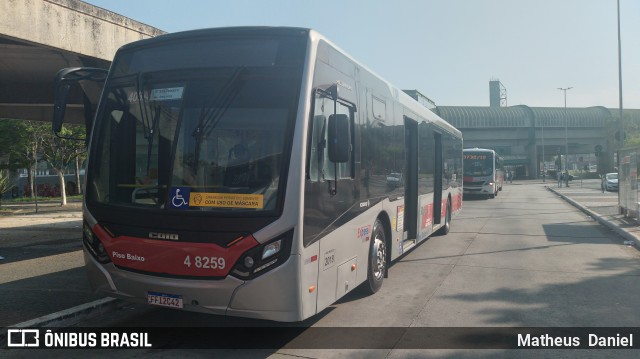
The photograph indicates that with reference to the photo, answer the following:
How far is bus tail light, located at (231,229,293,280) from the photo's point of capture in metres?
4.56

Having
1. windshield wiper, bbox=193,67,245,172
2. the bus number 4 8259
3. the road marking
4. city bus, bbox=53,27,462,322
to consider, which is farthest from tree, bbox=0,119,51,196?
the bus number 4 8259

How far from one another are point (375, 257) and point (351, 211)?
1.32m

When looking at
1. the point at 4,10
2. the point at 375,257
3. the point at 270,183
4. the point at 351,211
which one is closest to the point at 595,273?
the point at 375,257

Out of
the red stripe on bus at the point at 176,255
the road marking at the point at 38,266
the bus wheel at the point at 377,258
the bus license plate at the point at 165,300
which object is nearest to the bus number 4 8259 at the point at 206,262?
the red stripe on bus at the point at 176,255

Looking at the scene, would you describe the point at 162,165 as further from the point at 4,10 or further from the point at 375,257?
the point at 4,10

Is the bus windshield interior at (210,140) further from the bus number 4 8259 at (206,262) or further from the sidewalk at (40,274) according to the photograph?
the sidewalk at (40,274)

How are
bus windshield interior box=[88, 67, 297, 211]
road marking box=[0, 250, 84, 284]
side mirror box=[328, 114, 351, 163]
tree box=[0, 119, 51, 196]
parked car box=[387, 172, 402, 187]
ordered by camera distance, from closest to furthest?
bus windshield interior box=[88, 67, 297, 211], side mirror box=[328, 114, 351, 163], parked car box=[387, 172, 402, 187], road marking box=[0, 250, 84, 284], tree box=[0, 119, 51, 196]

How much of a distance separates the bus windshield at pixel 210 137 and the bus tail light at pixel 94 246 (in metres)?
0.45

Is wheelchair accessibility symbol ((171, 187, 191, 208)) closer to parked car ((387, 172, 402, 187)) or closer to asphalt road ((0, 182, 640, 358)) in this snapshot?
asphalt road ((0, 182, 640, 358))

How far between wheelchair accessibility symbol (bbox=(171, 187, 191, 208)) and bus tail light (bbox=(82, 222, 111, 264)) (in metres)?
1.02

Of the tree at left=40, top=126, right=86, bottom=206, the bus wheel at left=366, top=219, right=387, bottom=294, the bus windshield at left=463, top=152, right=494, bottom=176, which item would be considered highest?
the tree at left=40, top=126, right=86, bottom=206

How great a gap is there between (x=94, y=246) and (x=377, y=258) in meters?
3.67

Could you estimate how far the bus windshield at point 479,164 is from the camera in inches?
1193

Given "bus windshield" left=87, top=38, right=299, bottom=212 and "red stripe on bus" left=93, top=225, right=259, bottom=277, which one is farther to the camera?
"bus windshield" left=87, top=38, right=299, bottom=212
